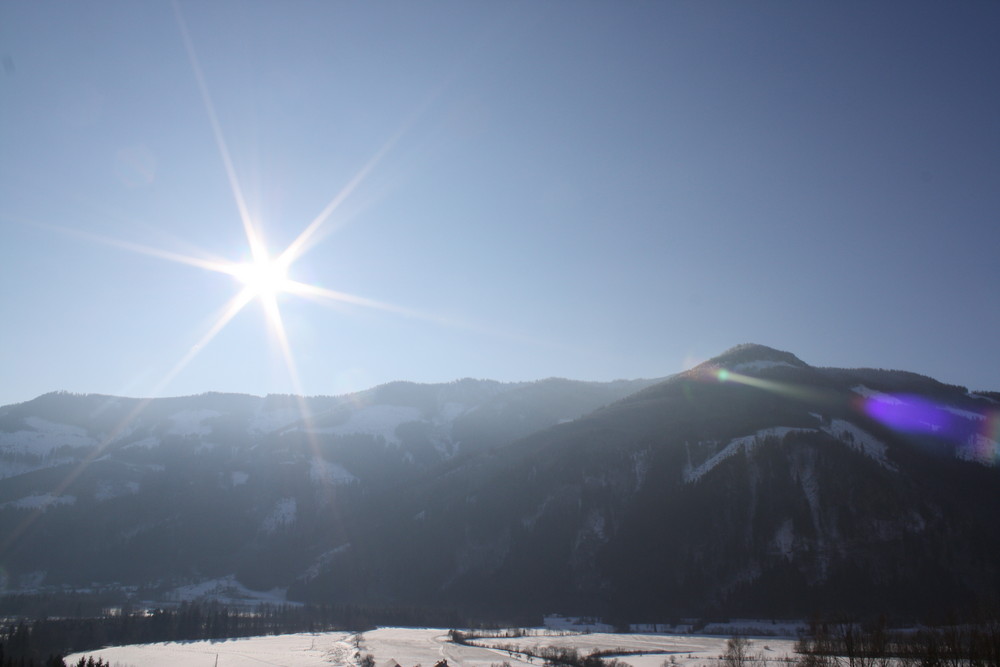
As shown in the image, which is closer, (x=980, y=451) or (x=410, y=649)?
(x=410, y=649)

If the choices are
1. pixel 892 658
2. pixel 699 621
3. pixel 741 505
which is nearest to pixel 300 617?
pixel 699 621

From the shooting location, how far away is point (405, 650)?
117812 mm

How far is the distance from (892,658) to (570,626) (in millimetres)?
97485

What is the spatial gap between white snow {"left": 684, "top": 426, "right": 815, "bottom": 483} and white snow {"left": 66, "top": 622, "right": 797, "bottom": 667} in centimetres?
5323

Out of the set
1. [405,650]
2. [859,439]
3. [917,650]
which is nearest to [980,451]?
[859,439]

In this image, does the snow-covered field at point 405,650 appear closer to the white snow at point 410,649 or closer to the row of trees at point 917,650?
the white snow at point 410,649

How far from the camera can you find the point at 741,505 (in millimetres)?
178750

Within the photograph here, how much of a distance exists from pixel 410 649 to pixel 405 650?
177 centimetres

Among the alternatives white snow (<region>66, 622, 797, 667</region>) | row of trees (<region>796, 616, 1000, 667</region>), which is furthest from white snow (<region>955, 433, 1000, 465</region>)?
row of trees (<region>796, 616, 1000, 667</region>)

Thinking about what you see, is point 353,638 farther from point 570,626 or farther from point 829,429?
point 829,429

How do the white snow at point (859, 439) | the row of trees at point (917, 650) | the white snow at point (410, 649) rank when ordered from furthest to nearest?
1. the white snow at point (859, 439)
2. the white snow at point (410, 649)
3. the row of trees at point (917, 650)

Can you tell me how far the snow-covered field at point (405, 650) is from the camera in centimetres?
10219

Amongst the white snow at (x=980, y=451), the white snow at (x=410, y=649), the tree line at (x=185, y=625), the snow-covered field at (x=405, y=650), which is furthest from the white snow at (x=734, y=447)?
the tree line at (x=185, y=625)

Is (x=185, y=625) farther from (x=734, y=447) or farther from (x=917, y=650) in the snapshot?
(x=734, y=447)
